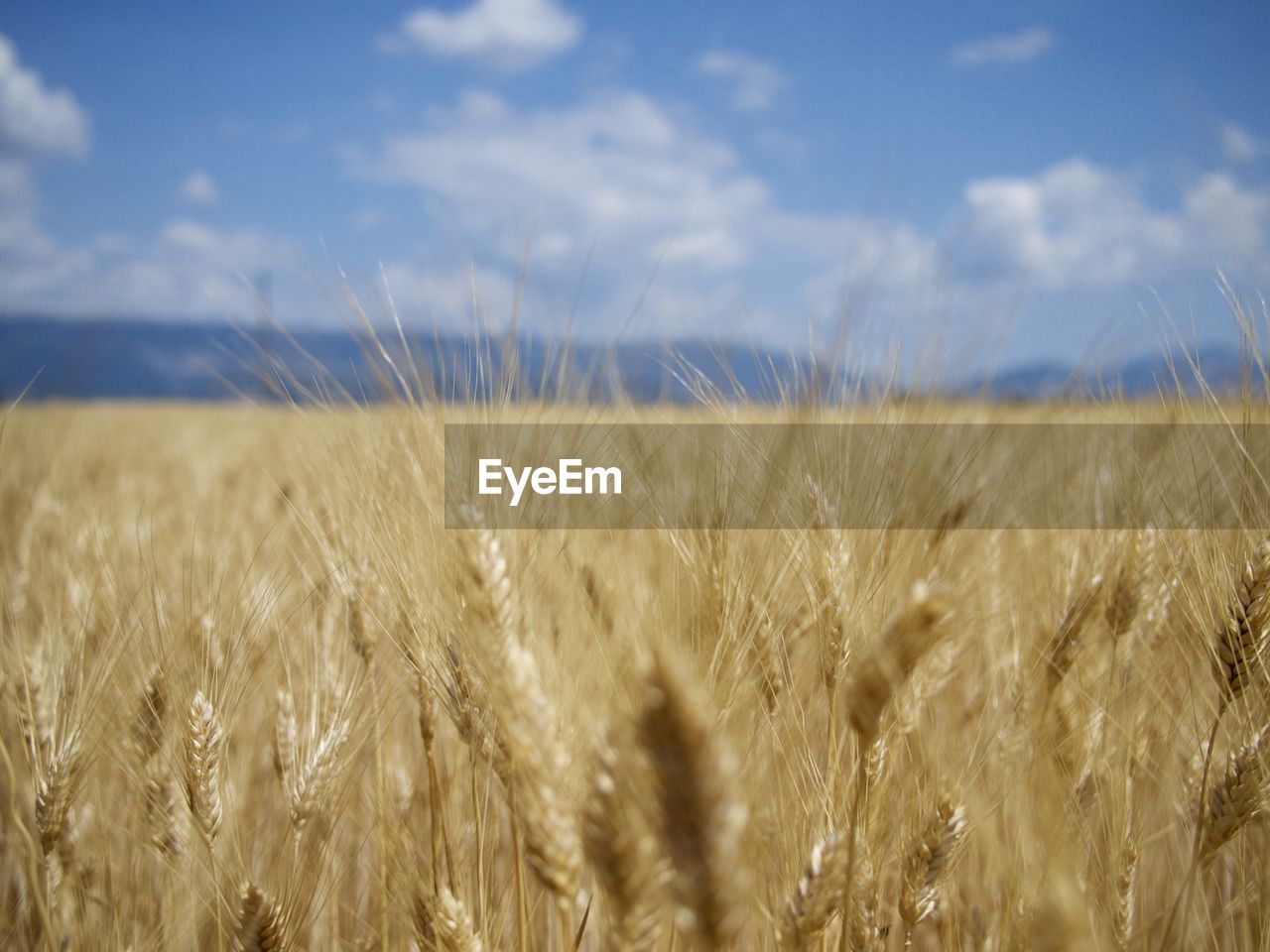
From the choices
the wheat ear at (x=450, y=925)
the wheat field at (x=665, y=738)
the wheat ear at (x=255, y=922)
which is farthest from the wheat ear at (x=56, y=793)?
the wheat ear at (x=450, y=925)

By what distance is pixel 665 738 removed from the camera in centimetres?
60

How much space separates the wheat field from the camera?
0.82 meters

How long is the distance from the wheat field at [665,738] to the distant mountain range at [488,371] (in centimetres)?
10

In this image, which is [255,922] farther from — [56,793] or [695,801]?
[695,801]

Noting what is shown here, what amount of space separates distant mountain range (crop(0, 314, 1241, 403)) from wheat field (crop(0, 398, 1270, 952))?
3.8 inches

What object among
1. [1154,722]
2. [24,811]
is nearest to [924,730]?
[1154,722]

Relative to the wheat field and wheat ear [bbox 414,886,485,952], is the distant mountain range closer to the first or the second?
the wheat field

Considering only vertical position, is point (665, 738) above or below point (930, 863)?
above

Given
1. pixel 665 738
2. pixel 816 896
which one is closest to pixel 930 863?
pixel 816 896

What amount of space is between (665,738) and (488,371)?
0.77 meters

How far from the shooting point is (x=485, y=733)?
1.13 meters

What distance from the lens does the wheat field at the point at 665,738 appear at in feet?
2.69

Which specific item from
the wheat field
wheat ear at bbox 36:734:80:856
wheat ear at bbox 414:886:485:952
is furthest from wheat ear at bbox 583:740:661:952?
wheat ear at bbox 36:734:80:856

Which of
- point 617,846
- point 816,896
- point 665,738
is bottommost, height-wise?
point 816,896
